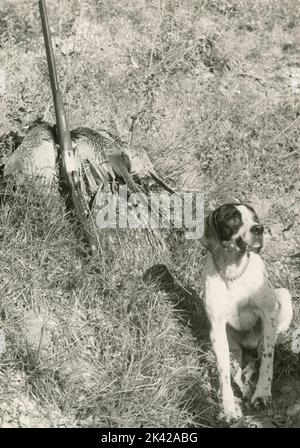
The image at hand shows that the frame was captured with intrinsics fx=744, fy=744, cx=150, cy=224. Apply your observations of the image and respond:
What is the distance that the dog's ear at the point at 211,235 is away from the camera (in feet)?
14.3

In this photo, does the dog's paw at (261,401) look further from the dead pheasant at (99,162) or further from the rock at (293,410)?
the dead pheasant at (99,162)

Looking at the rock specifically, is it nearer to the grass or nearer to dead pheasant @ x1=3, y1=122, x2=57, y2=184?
the grass

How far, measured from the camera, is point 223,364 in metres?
4.34

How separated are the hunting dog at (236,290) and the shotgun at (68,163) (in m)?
0.87

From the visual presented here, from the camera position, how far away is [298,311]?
195 inches

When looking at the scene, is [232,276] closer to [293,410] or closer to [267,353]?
[267,353]

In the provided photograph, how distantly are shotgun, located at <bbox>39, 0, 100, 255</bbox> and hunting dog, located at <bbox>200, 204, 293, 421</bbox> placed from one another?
0.87 m

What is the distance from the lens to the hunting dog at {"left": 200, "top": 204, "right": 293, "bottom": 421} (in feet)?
14.0

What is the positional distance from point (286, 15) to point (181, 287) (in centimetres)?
377

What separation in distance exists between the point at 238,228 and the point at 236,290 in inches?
16.0

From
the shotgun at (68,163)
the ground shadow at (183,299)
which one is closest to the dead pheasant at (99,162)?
the shotgun at (68,163)

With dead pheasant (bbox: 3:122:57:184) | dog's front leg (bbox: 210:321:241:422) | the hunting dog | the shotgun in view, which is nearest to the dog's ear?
the hunting dog

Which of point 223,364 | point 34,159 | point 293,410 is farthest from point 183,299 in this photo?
point 34,159
